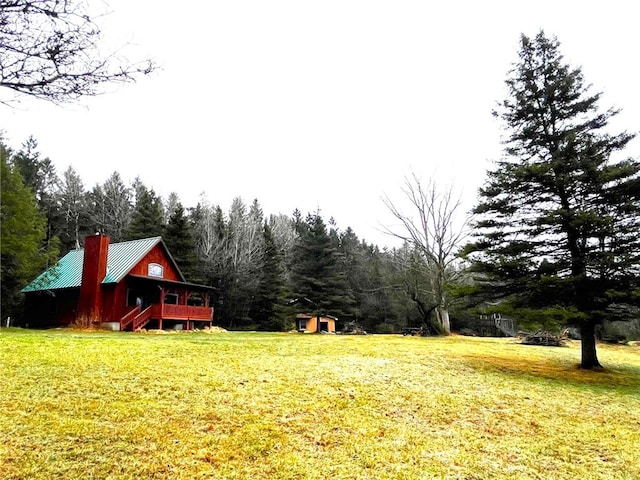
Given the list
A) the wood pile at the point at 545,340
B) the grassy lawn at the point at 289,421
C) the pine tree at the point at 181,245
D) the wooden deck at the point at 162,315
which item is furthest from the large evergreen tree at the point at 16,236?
the wood pile at the point at 545,340

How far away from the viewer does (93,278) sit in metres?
20.2

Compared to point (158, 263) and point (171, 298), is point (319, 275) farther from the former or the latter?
point (158, 263)

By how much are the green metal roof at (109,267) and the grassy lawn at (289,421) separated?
522 inches

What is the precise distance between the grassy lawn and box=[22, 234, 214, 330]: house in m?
12.7

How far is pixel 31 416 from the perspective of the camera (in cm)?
398

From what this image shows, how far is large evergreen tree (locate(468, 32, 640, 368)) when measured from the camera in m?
9.53

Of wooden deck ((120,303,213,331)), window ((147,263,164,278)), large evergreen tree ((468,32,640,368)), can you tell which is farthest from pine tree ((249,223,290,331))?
large evergreen tree ((468,32,640,368))

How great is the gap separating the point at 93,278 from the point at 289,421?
19.4m

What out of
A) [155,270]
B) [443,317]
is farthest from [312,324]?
[155,270]

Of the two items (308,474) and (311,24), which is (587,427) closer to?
(308,474)

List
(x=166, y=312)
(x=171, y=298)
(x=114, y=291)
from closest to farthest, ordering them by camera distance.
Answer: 1. (x=114, y=291)
2. (x=166, y=312)
3. (x=171, y=298)

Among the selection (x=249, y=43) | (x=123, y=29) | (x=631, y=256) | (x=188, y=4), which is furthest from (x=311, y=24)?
(x=631, y=256)

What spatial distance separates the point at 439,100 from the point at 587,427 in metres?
13.0

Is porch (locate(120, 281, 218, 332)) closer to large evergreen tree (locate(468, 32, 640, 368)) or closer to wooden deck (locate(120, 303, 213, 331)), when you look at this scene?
wooden deck (locate(120, 303, 213, 331))
